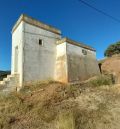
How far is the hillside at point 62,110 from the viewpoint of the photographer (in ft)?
21.0

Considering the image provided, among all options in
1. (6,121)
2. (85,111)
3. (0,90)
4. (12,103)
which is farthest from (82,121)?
(0,90)

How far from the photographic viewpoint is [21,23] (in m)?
11.9

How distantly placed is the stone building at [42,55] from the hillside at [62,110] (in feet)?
5.45

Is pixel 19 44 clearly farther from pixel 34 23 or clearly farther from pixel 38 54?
pixel 34 23

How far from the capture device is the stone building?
452 inches

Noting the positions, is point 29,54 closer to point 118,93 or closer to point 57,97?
point 57,97

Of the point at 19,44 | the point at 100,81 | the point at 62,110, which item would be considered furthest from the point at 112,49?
the point at 62,110

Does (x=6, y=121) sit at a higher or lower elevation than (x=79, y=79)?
lower

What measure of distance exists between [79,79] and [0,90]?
5974 millimetres

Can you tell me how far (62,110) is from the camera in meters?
7.47

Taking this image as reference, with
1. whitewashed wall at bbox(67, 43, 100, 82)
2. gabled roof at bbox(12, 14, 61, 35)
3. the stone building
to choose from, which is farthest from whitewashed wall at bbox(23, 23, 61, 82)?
whitewashed wall at bbox(67, 43, 100, 82)

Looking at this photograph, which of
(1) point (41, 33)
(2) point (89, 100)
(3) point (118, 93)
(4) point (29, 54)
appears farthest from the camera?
(1) point (41, 33)

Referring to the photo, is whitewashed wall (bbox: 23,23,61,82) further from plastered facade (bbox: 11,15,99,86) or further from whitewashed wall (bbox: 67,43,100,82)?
whitewashed wall (bbox: 67,43,100,82)

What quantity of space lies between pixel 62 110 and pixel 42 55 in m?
5.73
